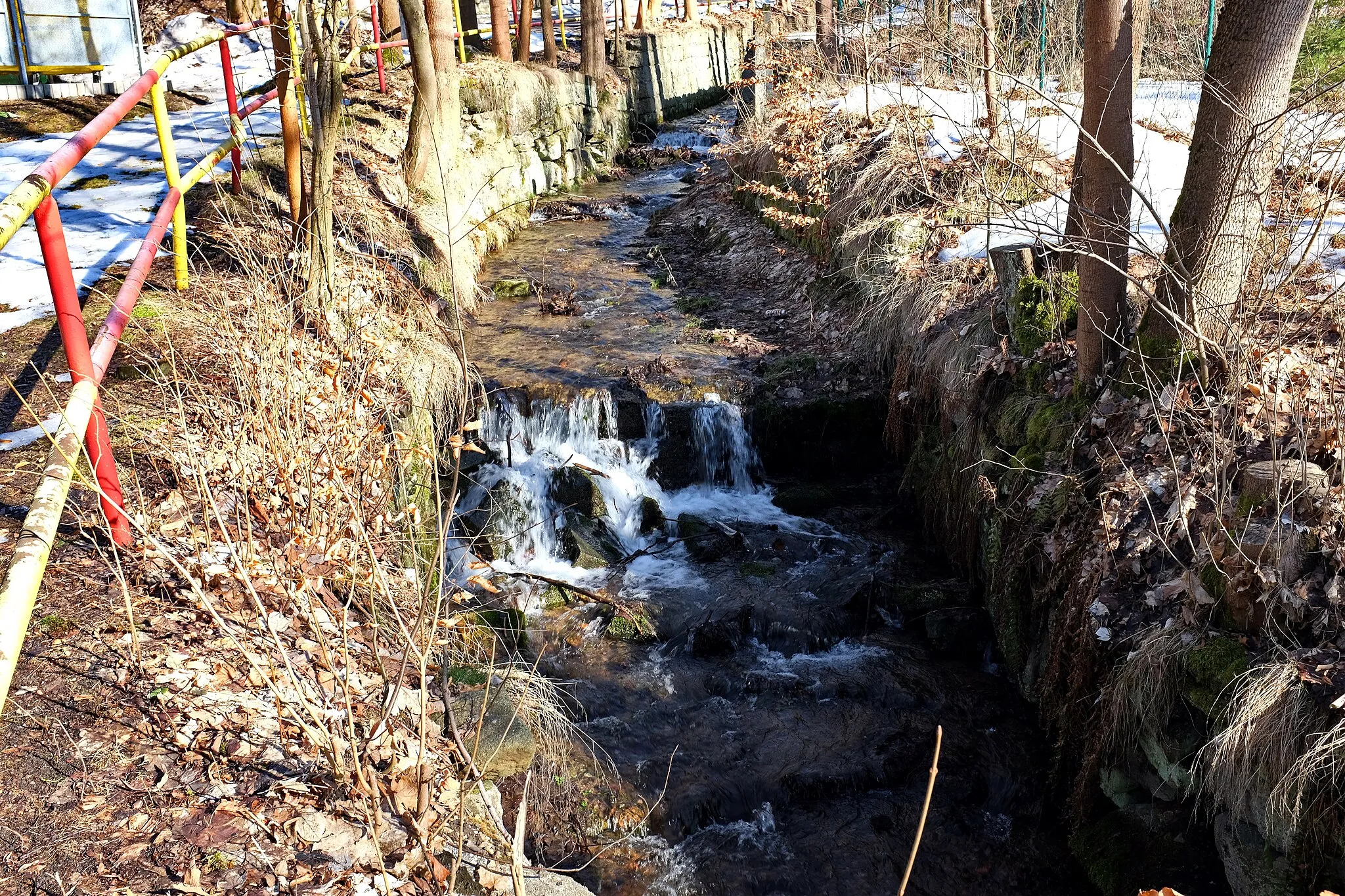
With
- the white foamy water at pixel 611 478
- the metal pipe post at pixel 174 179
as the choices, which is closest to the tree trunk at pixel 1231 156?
the white foamy water at pixel 611 478

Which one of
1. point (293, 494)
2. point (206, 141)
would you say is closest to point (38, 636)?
point (293, 494)

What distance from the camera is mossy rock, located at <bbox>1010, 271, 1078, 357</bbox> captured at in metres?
6.57

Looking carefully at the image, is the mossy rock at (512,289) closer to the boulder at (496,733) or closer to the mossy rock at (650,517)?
the mossy rock at (650,517)

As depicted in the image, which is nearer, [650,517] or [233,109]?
[233,109]

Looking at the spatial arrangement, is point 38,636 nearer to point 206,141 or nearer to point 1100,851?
point 1100,851

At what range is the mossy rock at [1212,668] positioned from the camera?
421cm

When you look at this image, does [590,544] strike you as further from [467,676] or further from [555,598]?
[467,676]

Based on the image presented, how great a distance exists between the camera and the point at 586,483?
802 centimetres

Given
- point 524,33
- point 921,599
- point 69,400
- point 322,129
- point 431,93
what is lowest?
point 921,599

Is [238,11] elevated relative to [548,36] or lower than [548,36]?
elevated

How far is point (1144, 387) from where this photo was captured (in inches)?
217

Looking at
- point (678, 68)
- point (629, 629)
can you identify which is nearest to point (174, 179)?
point (629, 629)

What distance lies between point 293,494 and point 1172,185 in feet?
24.3

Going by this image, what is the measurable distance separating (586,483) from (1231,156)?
5116 millimetres
